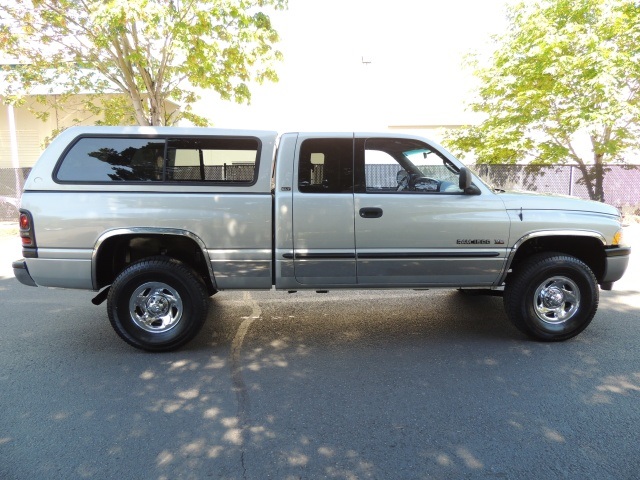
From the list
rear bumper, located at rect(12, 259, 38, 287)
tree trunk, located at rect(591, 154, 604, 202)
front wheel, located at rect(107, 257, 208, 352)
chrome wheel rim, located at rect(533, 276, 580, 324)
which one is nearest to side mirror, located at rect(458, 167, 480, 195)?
chrome wheel rim, located at rect(533, 276, 580, 324)

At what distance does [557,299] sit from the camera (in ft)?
14.7

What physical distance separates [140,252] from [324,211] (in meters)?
1.92

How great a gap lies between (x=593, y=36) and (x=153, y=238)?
44.8 ft

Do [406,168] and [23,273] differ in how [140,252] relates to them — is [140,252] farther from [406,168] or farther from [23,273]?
[406,168]

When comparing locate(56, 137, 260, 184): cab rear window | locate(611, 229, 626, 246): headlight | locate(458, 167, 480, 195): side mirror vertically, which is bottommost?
locate(611, 229, 626, 246): headlight

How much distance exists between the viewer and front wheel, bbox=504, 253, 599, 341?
4422 millimetres

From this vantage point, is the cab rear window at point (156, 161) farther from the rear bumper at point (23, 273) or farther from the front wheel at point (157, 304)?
the rear bumper at point (23, 273)

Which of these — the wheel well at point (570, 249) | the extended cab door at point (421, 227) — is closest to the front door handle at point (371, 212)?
the extended cab door at point (421, 227)

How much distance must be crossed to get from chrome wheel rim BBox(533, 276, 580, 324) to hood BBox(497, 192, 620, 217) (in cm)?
70

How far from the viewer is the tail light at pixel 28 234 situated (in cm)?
413

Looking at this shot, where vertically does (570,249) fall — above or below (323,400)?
above

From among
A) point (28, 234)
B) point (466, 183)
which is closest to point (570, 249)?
point (466, 183)

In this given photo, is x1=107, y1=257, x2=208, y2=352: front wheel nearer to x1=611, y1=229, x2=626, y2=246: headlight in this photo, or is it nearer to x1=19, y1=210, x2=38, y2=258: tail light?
x1=19, y1=210, x2=38, y2=258: tail light

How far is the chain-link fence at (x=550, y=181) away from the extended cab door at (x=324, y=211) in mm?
12181
